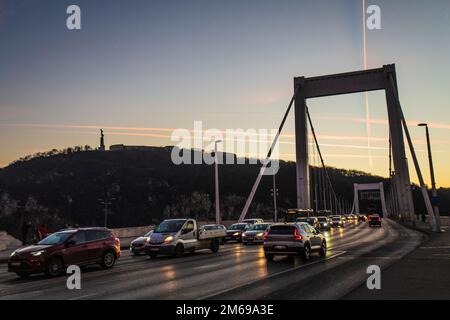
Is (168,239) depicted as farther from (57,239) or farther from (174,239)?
(57,239)

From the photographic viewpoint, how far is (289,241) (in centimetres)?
1848

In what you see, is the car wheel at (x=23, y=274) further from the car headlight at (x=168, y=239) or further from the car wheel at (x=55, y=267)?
the car headlight at (x=168, y=239)

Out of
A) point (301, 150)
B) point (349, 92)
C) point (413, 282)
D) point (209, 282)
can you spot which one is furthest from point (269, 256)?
point (349, 92)

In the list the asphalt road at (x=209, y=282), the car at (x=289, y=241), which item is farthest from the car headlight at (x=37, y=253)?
the car at (x=289, y=241)

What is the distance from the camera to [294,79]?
66.1m

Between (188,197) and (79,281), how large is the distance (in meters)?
122

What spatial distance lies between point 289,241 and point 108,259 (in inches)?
296

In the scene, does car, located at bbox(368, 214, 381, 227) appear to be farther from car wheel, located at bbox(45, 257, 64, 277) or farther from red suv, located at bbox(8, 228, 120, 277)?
car wheel, located at bbox(45, 257, 64, 277)

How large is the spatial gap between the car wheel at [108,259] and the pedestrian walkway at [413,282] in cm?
1021

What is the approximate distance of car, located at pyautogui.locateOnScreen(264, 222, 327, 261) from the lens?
18312mm

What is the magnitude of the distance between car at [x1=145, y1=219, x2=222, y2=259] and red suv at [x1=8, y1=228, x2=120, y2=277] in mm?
3424

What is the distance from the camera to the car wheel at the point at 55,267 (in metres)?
14.8

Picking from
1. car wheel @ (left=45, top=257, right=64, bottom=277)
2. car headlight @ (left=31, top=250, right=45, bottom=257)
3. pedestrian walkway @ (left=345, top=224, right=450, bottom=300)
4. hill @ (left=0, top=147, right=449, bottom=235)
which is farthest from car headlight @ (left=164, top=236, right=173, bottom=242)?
hill @ (left=0, top=147, right=449, bottom=235)
